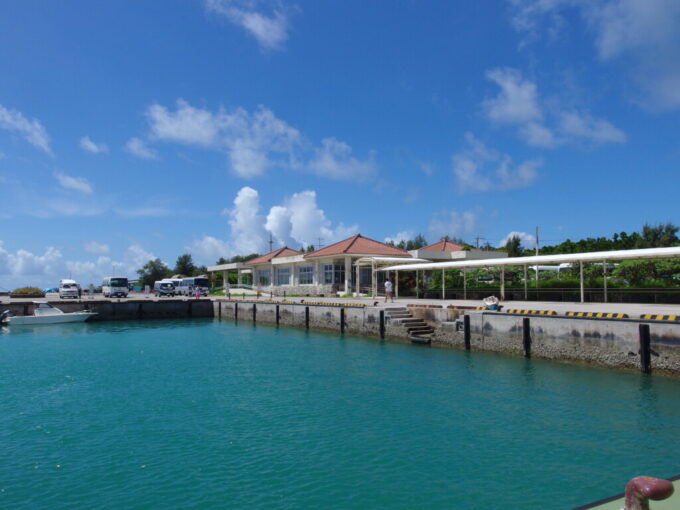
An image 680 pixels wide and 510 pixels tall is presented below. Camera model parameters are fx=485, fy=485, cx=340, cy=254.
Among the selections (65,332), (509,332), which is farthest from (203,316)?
(509,332)

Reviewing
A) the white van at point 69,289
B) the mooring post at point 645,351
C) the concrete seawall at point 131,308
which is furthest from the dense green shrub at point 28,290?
the mooring post at point 645,351

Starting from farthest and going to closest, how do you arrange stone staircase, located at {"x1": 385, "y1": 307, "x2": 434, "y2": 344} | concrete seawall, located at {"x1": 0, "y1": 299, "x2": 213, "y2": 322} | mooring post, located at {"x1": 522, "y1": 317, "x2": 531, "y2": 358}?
concrete seawall, located at {"x1": 0, "y1": 299, "x2": 213, "y2": 322}
stone staircase, located at {"x1": 385, "y1": 307, "x2": 434, "y2": 344}
mooring post, located at {"x1": 522, "y1": 317, "x2": 531, "y2": 358}

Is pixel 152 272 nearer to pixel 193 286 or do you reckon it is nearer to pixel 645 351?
pixel 193 286

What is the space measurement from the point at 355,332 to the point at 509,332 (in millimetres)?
9908

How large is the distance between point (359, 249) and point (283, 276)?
13.7m

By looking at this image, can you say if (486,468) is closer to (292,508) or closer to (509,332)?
(292,508)

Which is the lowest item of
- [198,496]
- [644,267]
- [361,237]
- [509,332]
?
[198,496]

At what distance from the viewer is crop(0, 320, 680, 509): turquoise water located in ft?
26.8

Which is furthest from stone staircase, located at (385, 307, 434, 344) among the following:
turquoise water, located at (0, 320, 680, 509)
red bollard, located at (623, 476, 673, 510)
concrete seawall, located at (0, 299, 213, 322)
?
concrete seawall, located at (0, 299, 213, 322)

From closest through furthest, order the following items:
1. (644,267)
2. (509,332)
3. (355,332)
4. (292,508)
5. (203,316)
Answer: (292,508)
(509,332)
(355,332)
(644,267)
(203,316)

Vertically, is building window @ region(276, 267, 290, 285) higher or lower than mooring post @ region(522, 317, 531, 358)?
higher

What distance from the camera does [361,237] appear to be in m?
48.5

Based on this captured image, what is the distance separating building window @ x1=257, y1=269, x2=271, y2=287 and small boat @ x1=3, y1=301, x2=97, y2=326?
22659mm

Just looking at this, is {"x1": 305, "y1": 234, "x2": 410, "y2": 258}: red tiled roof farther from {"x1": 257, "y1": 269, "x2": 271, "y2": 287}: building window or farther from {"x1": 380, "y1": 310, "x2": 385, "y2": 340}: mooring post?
{"x1": 380, "y1": 310, "x2": 385, "y2": 340}: mooring post
